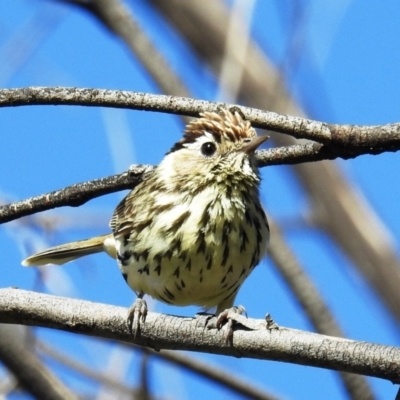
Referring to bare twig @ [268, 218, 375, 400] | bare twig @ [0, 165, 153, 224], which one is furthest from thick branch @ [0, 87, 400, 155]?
bare twig @ [268, 218, 375, 400]

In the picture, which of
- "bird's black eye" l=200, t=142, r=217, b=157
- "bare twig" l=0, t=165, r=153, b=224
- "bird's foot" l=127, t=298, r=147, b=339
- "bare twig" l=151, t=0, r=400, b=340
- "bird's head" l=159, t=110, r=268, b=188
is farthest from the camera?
"bare twig" l=151, t=0, r=400, b=340

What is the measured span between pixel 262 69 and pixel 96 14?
4.40 feet

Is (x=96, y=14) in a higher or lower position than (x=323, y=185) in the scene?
higher

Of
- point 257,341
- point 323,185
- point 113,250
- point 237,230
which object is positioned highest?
point 323,185

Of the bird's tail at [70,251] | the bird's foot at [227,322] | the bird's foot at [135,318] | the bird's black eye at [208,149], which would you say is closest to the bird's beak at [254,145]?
the bird's black eye at [208,149]

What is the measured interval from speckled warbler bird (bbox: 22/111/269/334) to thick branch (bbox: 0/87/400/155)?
0.70 metres

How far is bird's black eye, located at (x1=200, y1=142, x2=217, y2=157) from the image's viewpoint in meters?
5.19

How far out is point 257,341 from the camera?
135 inches

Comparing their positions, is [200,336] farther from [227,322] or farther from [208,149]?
[208,149]

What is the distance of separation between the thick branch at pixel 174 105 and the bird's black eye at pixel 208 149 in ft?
3.68

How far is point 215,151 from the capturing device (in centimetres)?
517

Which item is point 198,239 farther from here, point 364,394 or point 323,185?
point 323,185

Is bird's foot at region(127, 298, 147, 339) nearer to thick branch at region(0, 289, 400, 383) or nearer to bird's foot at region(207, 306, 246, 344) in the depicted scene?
thick branch at region(0, 289, 400, 383)

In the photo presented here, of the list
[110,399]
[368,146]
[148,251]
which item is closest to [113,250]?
[148,251]
